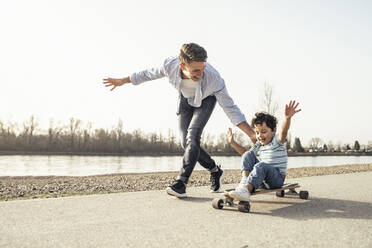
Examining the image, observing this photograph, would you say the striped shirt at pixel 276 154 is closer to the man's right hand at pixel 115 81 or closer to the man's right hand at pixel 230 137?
the man's right hand at pixel 230 137

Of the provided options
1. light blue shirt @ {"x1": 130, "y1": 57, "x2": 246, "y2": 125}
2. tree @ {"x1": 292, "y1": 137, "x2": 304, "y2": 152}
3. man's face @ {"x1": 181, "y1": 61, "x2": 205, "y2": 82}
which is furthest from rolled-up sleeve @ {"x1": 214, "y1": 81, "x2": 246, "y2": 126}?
tree @ {"x1": 292, "y1": 137, "x2": 304, "y2": 152}

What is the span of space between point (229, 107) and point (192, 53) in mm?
944

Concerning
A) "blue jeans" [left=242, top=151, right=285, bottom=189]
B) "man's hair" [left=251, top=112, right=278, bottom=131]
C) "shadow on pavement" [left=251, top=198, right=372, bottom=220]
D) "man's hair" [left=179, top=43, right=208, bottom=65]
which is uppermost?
"man's hair" [left=179, top=43, right=208, bottom=65]

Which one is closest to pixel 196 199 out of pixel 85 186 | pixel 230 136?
pixel 230 136

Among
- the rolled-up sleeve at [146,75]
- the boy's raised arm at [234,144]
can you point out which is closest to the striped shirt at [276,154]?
the boy's raised arm at [234,144]

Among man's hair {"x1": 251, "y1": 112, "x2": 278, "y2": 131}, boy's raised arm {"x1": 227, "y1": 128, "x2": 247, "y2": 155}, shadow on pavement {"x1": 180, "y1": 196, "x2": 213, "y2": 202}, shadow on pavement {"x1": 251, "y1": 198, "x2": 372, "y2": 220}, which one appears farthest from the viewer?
boy's raised arm {"x1": 227, "y1": 128, "x2": 247, "y2": 155}

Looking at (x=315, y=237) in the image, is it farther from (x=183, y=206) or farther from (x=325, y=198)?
(x=325, y=198)

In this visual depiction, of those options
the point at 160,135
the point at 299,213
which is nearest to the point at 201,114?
the point at 299,213

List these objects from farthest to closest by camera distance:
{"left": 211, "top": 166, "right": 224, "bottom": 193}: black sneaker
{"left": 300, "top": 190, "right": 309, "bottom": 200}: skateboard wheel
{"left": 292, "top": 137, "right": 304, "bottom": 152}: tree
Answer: {"left": 292, "top": 137, "right": 304, "bottom": 152}: tree < {"left": 211, "top": 166, "right": 224, "bottom": 193}: black sneaker < {"left": 300, "top": 190, "right": 309, "bottom": 200}: skateboard wheel

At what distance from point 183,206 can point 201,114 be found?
125cm

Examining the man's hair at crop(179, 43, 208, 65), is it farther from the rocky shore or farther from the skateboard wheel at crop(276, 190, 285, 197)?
the rocky shore

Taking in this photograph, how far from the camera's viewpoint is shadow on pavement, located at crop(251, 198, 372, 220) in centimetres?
282

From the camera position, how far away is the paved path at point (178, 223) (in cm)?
200

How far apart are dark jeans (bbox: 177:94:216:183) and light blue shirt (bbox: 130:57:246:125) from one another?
129mm
